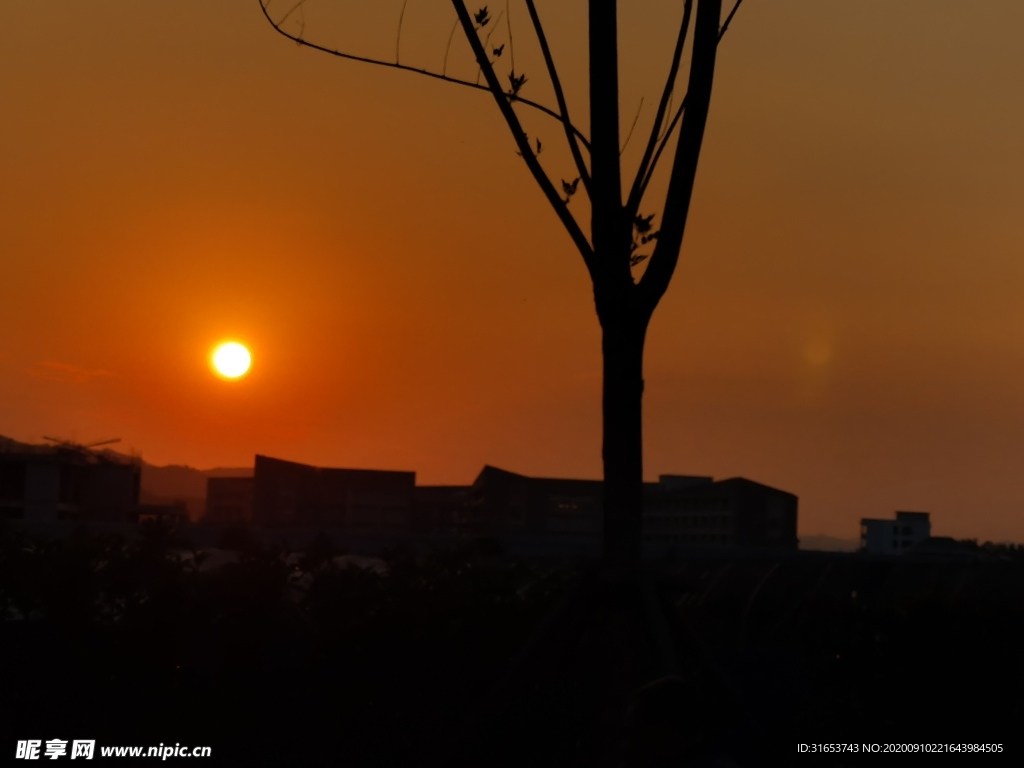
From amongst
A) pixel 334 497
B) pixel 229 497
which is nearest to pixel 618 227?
pixel 334 497

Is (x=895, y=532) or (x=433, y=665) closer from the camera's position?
(x=433, y=665)

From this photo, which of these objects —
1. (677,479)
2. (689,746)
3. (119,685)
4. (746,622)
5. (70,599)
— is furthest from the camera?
(677,479)

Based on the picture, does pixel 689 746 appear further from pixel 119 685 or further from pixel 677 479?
pixel 677 479

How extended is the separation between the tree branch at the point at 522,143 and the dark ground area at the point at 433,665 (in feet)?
6.88

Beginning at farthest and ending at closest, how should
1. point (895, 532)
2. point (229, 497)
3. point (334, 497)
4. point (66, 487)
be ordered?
point (895, 532)
point (229, 497)
point (334, 497)
point (66, 487)

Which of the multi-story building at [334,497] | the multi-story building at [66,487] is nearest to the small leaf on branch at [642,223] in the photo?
the multi-story building at [334,497]

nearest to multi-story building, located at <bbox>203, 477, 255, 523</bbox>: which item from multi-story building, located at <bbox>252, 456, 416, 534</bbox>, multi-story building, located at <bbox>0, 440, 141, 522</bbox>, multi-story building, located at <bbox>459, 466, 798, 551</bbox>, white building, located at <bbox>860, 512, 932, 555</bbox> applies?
multi-story building, located at <bbox>0, 440, 141, 522</bbox>

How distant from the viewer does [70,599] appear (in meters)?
8.78

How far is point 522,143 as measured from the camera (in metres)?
7.69

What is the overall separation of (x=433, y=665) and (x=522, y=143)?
3477 mm

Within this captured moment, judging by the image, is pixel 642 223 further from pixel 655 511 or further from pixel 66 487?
pixel 66 487

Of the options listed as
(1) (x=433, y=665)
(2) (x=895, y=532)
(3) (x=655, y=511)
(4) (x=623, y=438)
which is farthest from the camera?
(2) (x=895, y=532)

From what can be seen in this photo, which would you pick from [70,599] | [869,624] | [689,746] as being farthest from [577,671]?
[70,599]

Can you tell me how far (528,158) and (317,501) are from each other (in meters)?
88.6
